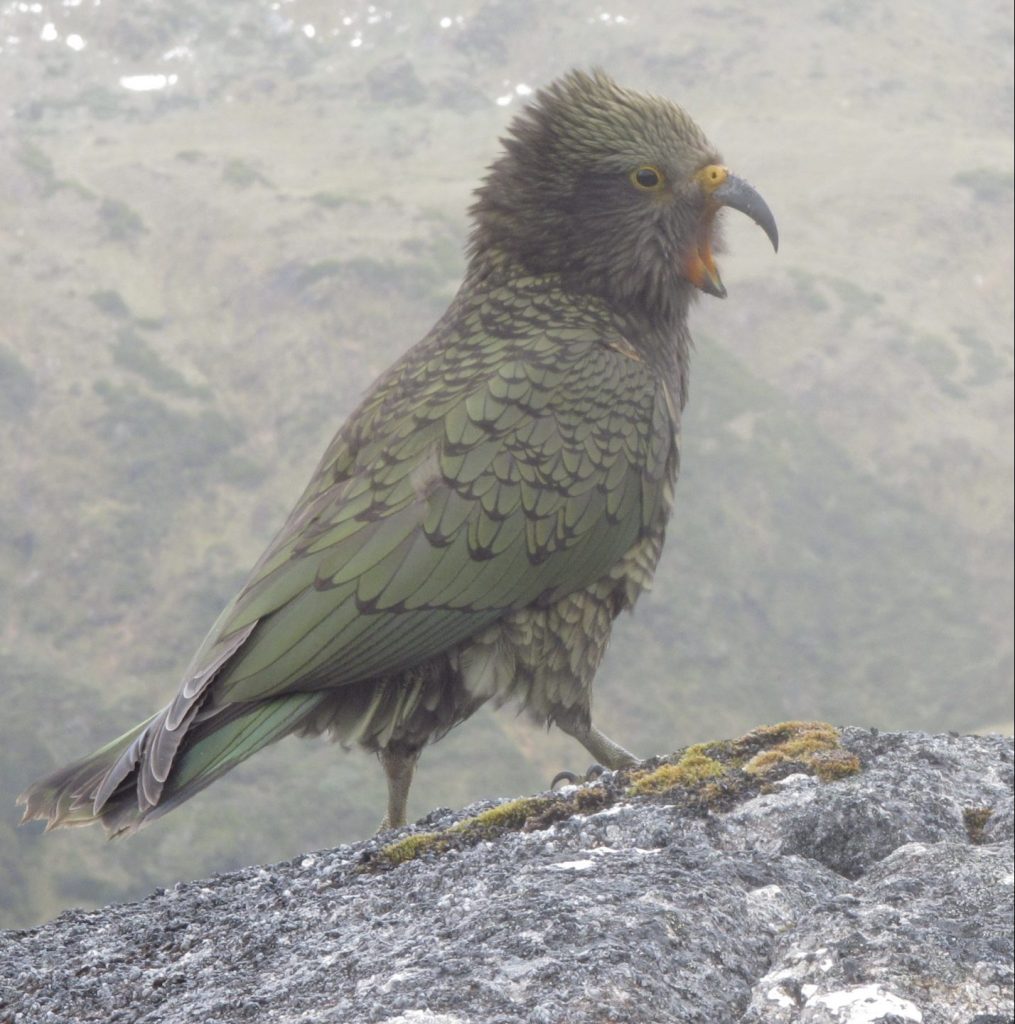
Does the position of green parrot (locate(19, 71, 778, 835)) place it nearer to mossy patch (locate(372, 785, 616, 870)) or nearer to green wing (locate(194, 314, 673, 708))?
green wing (locate(194, 314, 673, 708))

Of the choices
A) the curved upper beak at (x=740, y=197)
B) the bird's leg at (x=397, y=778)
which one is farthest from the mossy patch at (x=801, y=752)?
the curved upper beak at (x=740, y=197)

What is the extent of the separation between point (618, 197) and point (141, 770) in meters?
3.03

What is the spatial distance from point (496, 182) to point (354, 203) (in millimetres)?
134295

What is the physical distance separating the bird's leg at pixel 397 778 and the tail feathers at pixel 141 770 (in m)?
0.62

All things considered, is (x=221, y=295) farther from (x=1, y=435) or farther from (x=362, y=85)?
(x=362, y=85)

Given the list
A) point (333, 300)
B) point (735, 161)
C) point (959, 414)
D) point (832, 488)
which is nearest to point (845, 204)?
point (735, 161)

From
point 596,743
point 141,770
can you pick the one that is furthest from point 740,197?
point 141,770

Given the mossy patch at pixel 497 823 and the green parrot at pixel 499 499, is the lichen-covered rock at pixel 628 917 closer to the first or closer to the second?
the mossy patch at pixel 497 823

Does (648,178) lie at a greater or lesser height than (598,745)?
greater

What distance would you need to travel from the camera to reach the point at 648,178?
6.11 meters

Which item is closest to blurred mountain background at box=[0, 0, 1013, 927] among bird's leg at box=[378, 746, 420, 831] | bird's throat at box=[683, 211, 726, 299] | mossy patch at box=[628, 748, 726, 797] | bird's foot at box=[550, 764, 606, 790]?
bird's leg at box=[378, 746, 420, 831]

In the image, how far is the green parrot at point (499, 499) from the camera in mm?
4887

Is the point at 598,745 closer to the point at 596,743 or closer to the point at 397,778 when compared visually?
the point at 596,743

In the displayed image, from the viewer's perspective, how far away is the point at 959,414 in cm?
12081
